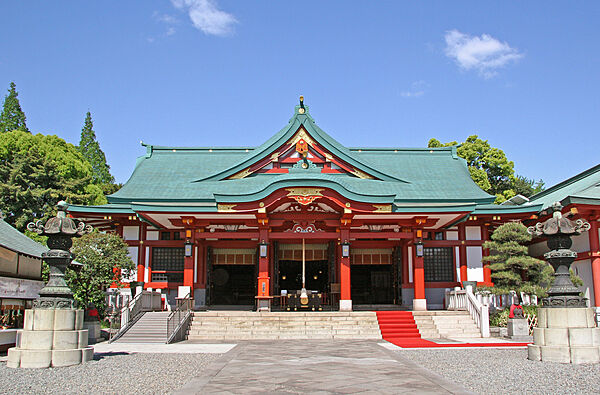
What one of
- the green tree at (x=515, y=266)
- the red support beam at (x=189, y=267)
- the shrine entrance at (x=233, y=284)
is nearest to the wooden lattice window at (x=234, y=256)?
the shrine entrance at (x=233, y=284)

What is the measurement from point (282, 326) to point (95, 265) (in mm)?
7121

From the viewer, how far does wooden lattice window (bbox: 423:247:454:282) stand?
952 inches

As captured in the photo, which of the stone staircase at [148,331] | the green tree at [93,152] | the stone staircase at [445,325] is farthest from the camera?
the green tree at [93,152]

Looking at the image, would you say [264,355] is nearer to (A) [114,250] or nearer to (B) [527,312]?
(A) [114,250]

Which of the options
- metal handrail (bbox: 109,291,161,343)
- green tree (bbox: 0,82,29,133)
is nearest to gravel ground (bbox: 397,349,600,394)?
metal handrail (bbox: 109,291,161,343)

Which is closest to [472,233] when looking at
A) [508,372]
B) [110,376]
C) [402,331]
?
[402,331]

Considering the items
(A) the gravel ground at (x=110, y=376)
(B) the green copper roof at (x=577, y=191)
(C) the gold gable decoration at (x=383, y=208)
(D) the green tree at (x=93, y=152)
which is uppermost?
(D) the green tree at (x=93, y=152)

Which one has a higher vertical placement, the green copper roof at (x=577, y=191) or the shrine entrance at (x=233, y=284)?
the green copper roof at (x=577, y=191)

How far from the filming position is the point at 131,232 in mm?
23984

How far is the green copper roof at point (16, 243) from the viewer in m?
17.7

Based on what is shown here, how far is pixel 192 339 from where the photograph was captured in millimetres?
18516

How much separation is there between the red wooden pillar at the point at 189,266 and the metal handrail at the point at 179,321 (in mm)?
1681

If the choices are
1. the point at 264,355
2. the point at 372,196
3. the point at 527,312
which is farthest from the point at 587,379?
the point at 372,196

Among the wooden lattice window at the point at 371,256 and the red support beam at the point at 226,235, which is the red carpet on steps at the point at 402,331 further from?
the red support beam at the point at 226,235
